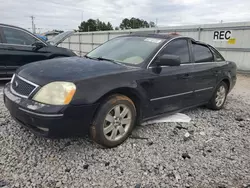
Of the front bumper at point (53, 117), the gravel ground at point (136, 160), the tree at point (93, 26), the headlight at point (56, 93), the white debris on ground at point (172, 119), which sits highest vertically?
the tree at point (93, 26)

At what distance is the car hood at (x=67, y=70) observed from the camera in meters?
2.62

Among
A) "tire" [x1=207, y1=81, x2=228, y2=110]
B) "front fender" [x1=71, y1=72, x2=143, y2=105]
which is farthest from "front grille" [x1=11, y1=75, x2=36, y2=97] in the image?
"tire" [x1=207, y1=81, x2=228, y2=110]

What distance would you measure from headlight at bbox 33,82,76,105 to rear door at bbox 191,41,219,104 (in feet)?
7.65

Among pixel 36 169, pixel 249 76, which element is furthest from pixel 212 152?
pixel 249 76

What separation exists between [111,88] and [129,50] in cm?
109

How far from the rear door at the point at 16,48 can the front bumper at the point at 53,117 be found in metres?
3.46

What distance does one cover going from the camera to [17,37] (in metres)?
5.80

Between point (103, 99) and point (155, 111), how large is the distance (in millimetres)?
1025

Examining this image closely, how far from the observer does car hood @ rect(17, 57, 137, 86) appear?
2.62 m

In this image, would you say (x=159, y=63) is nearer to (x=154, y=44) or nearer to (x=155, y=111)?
(x=154, y=44)

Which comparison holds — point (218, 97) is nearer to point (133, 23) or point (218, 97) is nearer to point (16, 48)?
point (16, 48)

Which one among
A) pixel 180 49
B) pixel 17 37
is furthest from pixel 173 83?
pixel 17 37

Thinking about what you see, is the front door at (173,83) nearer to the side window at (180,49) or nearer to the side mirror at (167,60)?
the side window at (180,49)

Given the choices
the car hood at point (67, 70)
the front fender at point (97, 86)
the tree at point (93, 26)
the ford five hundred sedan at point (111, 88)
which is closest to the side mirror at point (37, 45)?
the ford five hundred sedan at point (111, 88)
